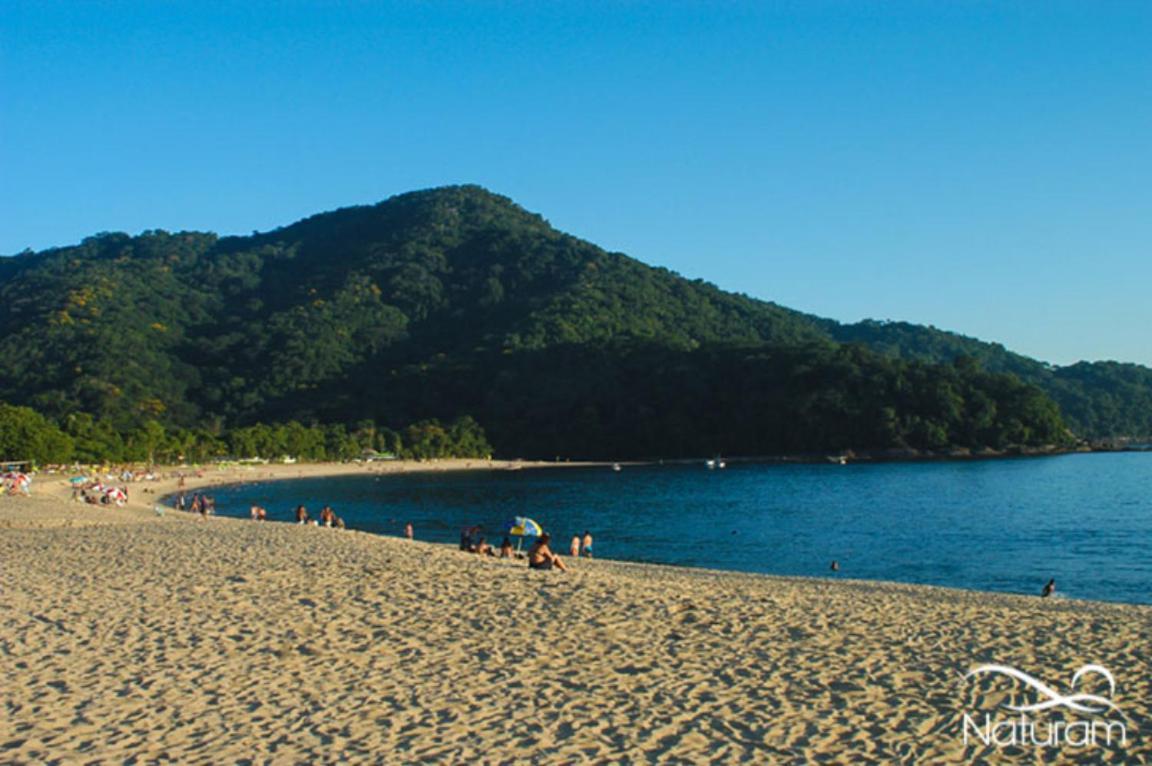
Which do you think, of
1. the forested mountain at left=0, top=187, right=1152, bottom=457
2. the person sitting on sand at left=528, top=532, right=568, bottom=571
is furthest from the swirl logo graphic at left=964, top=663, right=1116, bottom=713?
the forested mountain at left=0, top=187, right=1152, bottom=457

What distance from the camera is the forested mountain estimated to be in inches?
4751

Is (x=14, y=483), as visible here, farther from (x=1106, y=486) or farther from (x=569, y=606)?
(x=1106, y=486)

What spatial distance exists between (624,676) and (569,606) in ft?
12.9

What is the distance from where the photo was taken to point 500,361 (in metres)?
139

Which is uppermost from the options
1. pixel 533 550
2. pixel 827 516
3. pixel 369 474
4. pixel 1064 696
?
pixel 533 550

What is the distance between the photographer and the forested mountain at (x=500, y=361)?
121 metres

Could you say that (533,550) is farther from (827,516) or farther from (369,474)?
(369,474)

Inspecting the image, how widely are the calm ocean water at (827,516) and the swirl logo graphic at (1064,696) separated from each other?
15.6m

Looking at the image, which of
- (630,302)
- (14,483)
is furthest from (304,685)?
(630,302)

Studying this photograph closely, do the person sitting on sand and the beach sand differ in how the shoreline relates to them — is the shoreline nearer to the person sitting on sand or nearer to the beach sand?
the beach sand

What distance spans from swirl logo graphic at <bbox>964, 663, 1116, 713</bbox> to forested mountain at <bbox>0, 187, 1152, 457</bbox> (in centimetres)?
11280

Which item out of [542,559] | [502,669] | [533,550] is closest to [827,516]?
[533,550]

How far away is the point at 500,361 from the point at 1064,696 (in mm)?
131601

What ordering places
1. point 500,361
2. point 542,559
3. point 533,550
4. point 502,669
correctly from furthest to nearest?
point 500,361 → point 533,550 → point 542,559 → point 502,669
